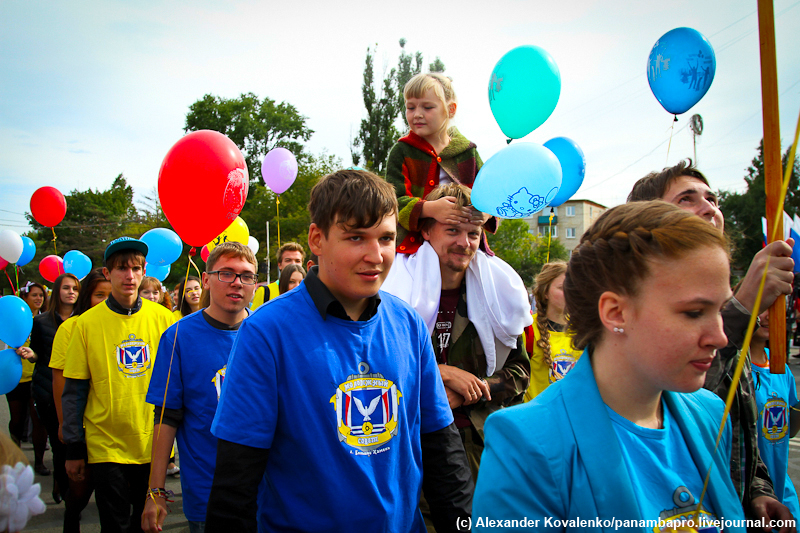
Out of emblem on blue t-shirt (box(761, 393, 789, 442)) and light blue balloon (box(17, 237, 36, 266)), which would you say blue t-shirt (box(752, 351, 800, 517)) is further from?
light blue balloon (box(17, 237, 36, 266))

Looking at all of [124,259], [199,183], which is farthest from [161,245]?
[199,183]

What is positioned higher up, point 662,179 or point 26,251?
point 662,179

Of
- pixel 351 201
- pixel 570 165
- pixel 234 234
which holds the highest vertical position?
pixel 570 165

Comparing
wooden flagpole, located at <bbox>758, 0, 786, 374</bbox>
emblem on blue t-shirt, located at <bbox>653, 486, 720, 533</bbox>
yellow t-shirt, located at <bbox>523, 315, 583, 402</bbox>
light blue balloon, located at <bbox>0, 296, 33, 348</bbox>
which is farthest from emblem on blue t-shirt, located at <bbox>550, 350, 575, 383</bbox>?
light blue balloon, located at <bbox>0, 296, 33, 348</bbox>

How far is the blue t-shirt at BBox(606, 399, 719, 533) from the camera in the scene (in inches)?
49.3

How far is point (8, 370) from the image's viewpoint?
516cm

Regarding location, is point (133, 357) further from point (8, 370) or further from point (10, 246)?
point (10, 246)

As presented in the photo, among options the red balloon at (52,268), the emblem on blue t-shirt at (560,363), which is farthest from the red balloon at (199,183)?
the red balloon at (52,268)

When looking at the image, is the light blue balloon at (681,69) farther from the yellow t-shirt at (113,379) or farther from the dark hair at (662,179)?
the yellow t-shirt at (113,379)

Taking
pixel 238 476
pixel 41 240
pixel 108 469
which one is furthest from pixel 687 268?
pixel 41 240

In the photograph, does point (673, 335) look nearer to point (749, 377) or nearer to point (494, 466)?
point (494, 466)

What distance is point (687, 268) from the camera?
125cm

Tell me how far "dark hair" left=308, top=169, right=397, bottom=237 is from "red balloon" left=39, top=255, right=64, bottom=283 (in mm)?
10950

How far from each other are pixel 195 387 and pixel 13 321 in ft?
13.0
